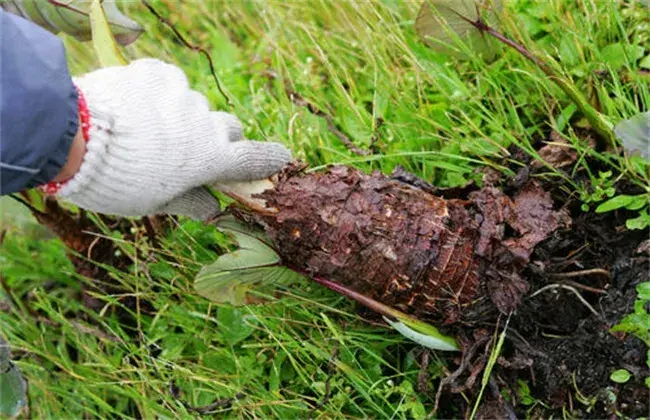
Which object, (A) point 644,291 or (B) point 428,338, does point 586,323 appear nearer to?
(A) point 644,291

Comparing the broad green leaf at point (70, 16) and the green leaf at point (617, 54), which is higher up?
the broad green leaf at point (70, 16)

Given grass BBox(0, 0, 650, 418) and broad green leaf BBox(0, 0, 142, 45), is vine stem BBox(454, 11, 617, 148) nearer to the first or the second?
grass BBox(0, 0, 650, 418)

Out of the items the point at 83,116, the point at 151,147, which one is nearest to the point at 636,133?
the point at 151,147

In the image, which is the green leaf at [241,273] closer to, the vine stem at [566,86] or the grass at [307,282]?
the grass at [307,282]

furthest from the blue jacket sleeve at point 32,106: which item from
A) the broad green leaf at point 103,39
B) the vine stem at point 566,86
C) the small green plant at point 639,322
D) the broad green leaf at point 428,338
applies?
the small green plant at point 639,322

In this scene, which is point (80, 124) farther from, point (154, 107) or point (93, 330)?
point (93, 330)

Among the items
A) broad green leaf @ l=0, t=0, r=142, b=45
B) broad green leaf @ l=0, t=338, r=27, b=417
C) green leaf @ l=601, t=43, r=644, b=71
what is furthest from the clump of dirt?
broad green leaf @ l=0, t=338, r=27, b=417
